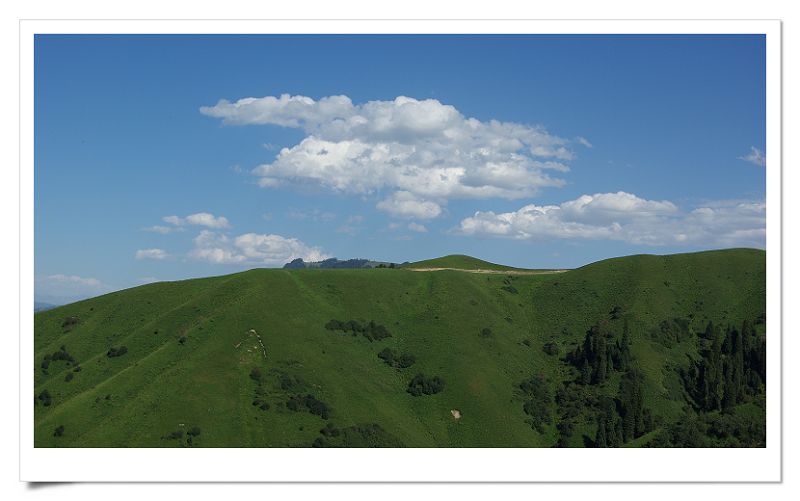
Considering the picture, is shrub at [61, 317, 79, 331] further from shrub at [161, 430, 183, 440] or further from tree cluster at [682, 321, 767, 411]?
tree cluster at [682, 321, 767, 411]

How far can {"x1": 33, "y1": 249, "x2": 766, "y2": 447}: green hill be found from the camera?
78.8 m

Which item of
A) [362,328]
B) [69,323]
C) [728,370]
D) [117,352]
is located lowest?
[728,370]

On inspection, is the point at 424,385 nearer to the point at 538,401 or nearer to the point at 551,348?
the point at 538,401

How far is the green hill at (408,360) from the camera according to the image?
259 feet

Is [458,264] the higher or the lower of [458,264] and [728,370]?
the higher

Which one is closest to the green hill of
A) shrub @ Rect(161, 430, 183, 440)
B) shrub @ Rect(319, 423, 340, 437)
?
shrub @ Rect(319, 423, 340, 437)

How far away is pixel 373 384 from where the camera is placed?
313 feet

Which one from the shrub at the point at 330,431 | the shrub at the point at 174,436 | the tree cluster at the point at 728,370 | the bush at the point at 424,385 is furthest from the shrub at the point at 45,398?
the tree cluster at the point at 728,370

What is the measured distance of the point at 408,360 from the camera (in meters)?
104
